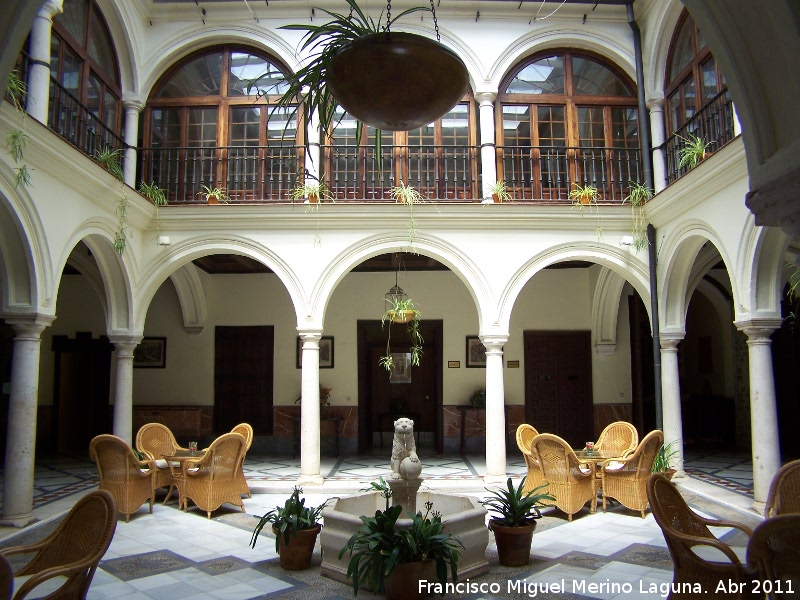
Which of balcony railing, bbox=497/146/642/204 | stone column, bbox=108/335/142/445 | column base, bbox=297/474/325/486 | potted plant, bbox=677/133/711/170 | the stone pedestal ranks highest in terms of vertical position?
balcony railing, bbox=497/146/642/204

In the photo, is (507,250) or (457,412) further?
(457,412)

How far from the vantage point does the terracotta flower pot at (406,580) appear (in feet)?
13.9

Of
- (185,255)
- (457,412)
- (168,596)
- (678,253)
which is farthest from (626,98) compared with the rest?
(168,596)

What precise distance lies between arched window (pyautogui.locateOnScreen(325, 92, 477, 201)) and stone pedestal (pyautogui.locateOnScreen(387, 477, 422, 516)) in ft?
15.6

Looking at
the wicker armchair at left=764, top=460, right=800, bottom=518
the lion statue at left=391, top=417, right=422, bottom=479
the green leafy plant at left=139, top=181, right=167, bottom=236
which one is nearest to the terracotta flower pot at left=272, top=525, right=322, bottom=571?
the lion statue at left=391, top=417, right=422, bottom=479

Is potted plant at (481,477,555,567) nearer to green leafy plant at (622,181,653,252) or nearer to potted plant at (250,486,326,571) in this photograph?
potted plant at (250,486,326,571)

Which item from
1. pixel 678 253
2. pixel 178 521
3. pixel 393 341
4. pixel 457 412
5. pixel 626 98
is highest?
pixel 626 98

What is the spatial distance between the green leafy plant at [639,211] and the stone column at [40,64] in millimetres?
7264

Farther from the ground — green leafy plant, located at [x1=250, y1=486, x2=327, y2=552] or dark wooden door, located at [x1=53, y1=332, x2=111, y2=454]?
dark wooden door, located at [x1=53, y1=332, x2=111, y2=454]

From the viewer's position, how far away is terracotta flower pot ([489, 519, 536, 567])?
5035 millimetres

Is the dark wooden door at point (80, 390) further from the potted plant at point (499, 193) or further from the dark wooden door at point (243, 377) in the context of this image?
the potted plant at point (499, 193)

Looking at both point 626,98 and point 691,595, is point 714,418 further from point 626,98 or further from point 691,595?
point 691,595

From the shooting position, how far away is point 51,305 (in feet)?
22.2

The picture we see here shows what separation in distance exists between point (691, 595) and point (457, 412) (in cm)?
837
